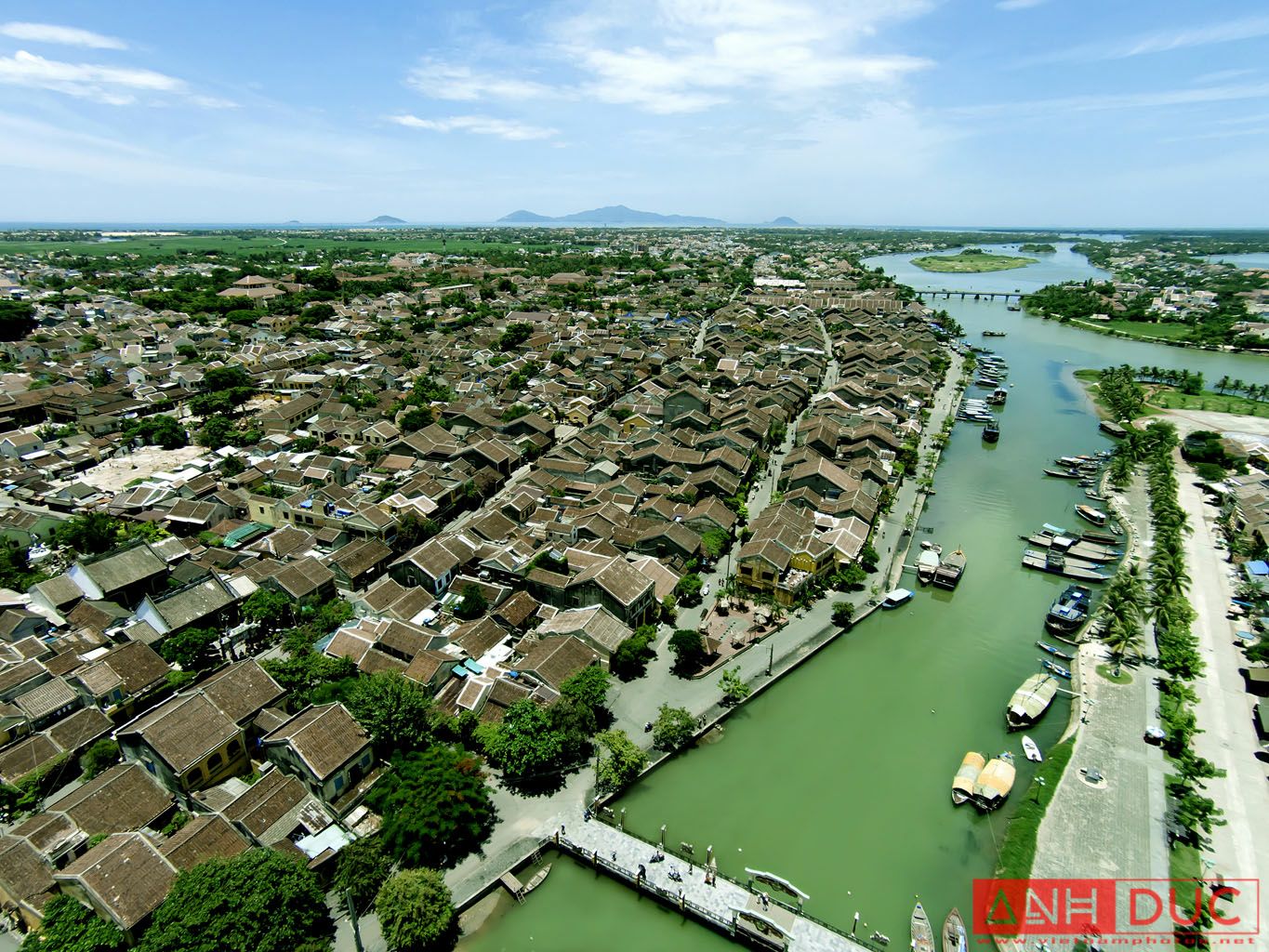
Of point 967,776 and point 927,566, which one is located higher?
point 927,566

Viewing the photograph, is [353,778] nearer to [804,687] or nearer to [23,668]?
[23,668]

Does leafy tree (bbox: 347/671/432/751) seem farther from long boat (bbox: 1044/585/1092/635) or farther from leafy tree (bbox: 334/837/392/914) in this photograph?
long boat (bbox: 1044/585/1092/635)

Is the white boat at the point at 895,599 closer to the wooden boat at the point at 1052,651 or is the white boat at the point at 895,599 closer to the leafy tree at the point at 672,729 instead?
the wooden boat at the point at 1052,651

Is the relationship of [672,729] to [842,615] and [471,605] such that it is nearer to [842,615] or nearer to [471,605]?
[471,605]

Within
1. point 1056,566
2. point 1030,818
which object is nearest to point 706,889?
point 1030,818

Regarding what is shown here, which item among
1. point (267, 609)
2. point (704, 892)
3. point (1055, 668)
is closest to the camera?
point (704, 892)

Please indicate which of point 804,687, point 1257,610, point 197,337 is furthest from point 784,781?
point 197,337

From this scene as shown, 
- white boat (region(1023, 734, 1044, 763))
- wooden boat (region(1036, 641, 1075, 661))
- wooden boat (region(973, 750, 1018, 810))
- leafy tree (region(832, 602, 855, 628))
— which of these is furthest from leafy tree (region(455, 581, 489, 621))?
wooden boat (region(1036, 641, 1075, 661))

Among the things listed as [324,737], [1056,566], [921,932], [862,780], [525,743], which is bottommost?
[862,780]
